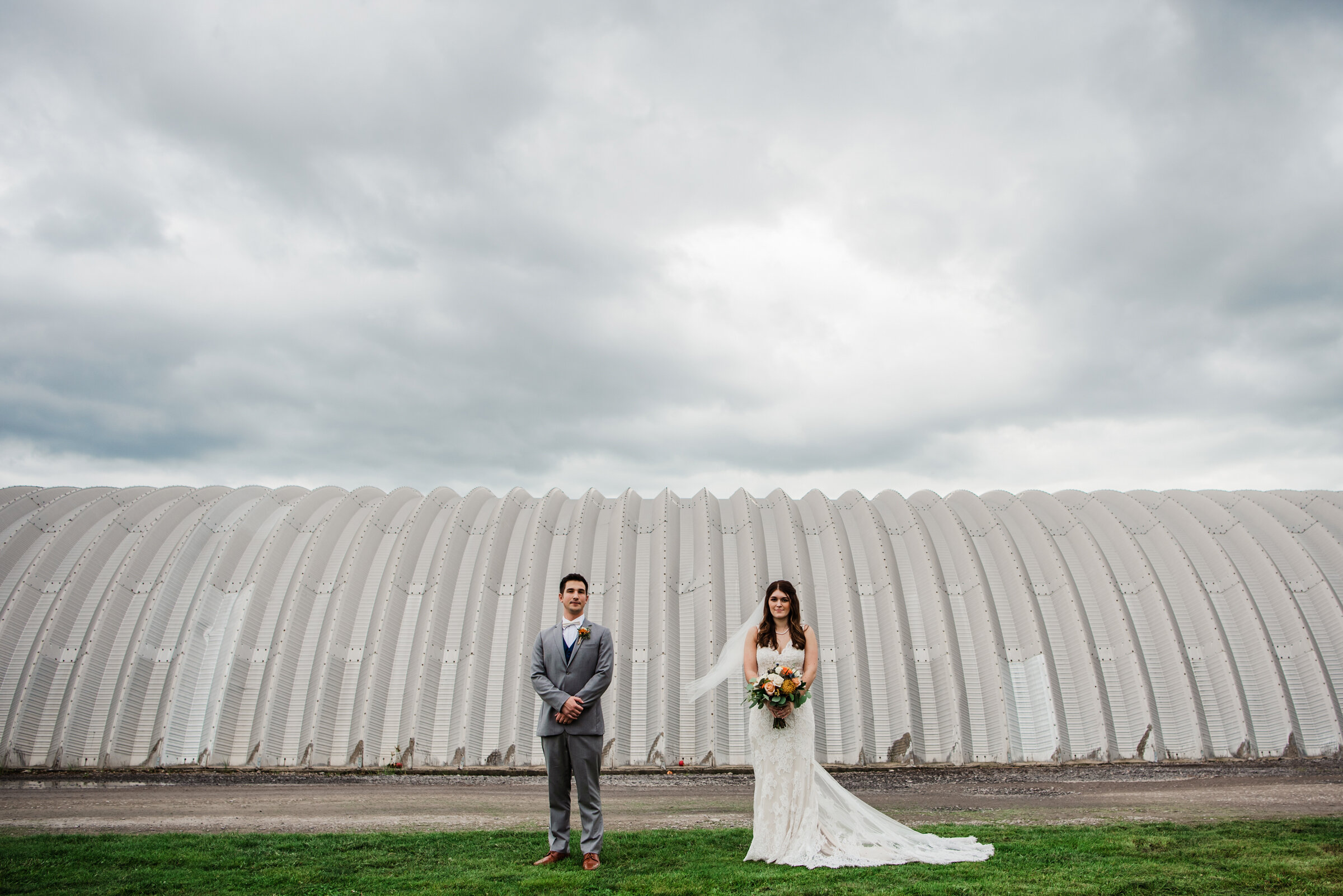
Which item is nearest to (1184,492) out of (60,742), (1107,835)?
(1107,835)

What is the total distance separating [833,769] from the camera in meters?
14.3

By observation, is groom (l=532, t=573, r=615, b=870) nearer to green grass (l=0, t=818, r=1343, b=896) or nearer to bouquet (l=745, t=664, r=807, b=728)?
green grass (l=0, t=818, r=1343, b=896)

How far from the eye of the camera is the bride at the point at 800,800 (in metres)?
7.66

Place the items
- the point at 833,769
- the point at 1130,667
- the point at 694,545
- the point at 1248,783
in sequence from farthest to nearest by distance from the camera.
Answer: the point at 694,545
the point at 1130,667
the point at 833,769
the point at 1248,783

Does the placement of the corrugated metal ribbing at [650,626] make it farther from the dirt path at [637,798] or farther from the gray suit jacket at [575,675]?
the gray suit jacket at [575,675]

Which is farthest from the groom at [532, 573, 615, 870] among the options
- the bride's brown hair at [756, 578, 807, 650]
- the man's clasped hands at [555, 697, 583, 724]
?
the bride's brown hair at [756, 578, 807, 650]

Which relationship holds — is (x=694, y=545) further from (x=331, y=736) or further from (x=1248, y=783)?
(x=1248, y=783)

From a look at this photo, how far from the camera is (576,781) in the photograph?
767 centimetres

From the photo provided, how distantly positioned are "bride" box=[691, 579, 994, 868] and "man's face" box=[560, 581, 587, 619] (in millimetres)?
1882

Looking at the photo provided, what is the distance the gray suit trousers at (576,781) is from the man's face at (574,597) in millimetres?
1212

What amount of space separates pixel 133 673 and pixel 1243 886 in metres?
17.4

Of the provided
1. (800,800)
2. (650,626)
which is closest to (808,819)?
(800,800)

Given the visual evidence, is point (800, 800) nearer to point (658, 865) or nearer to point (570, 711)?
point (658, 865)

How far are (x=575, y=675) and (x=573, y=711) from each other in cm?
46
